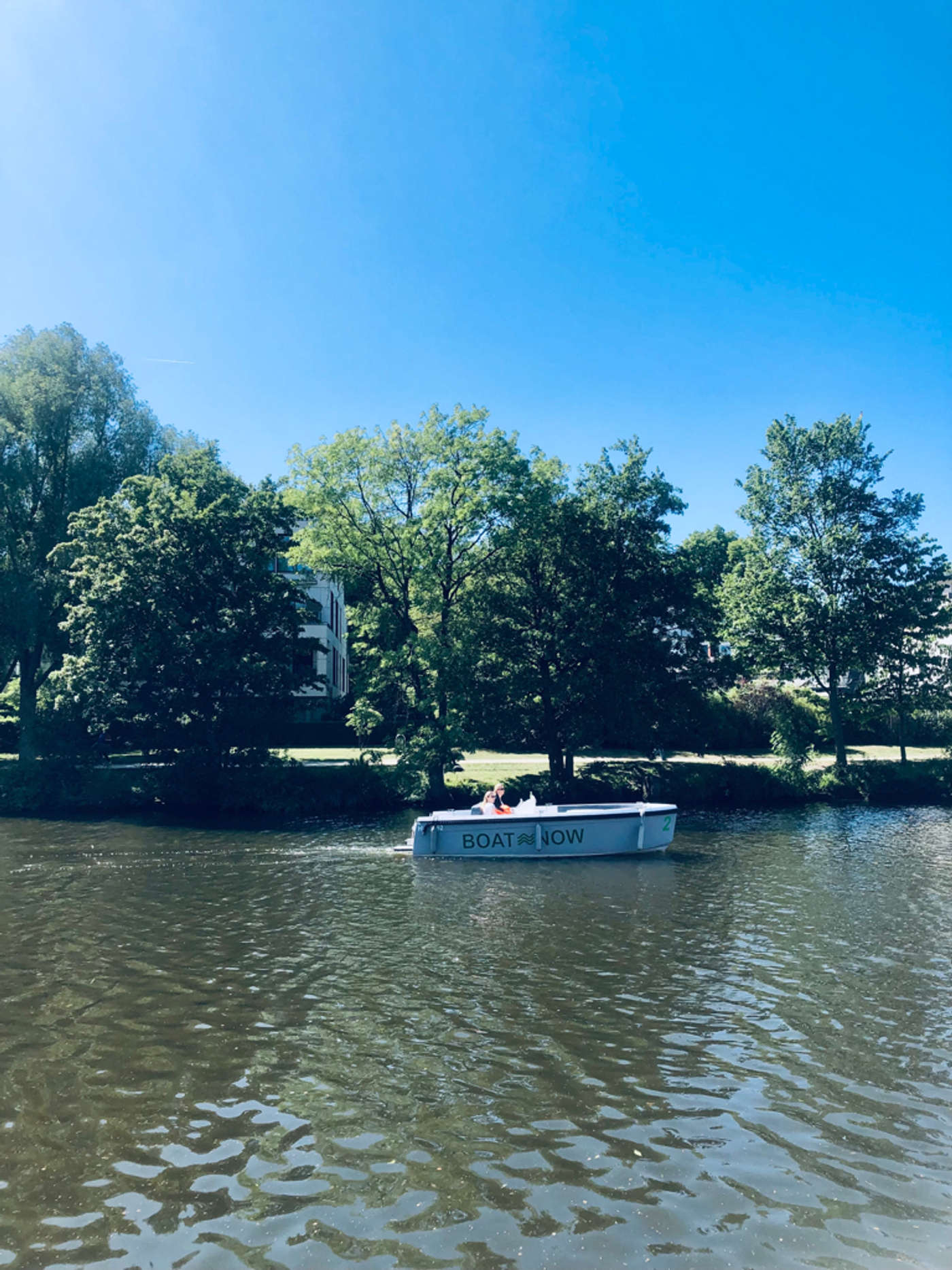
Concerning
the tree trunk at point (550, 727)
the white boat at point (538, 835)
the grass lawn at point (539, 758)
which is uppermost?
the tree trunk at point (550, 727)

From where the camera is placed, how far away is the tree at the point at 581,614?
38531mm

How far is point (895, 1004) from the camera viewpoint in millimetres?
12359

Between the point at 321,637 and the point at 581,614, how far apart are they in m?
27.9

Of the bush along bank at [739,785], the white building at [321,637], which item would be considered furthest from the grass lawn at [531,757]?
the white building at [321,637]

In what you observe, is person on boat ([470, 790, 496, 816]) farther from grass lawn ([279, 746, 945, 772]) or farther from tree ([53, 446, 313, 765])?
tree ([53, 446, 313, 765])

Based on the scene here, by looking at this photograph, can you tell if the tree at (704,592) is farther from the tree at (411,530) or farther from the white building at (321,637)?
the white building at (321,637)

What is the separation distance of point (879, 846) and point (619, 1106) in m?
20.6

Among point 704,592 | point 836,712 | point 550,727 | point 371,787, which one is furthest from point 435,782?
point 836,712

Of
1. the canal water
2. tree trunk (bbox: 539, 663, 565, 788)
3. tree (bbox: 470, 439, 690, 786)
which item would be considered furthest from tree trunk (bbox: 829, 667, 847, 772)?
the canal water

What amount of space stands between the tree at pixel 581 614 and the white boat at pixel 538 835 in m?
11.9

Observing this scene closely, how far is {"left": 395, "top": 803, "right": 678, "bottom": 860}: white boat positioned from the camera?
2581 centimetres

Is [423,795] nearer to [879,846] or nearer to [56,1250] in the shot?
[879,846]

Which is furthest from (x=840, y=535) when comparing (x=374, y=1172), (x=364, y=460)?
(x=374, y=1172)

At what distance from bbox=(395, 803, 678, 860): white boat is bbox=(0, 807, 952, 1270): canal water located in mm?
5599
